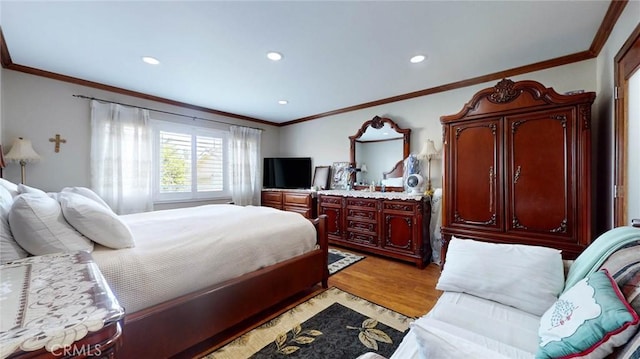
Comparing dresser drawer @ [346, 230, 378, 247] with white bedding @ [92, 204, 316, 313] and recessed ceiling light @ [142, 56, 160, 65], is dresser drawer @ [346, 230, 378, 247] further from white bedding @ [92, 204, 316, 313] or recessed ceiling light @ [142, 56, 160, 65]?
recessed ceiling light @ [142, 56, 160, 65]

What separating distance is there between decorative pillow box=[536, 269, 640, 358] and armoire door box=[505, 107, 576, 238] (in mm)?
1491

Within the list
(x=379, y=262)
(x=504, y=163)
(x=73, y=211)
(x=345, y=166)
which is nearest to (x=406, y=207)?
(x=379, y=262)

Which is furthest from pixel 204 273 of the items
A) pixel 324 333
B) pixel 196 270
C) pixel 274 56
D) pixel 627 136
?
pixel 627 136

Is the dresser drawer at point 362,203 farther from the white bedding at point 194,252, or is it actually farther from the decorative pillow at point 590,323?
the decorative pillow at point 590,323

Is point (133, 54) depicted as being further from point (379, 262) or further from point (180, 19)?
point (379, 262)

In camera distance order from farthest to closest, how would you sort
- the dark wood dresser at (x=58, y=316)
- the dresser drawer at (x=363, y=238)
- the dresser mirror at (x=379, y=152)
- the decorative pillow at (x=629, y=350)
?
the dresser mirror at (x=379, y=152) < the dresser drawer at (x=363, y=238) < the decorative pillow at (x=629, y=350) < the dark wood dresser at (x=58, y=316)

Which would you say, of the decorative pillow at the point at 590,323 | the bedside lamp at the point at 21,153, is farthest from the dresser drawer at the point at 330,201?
the bedside lamp at the point at 21,153

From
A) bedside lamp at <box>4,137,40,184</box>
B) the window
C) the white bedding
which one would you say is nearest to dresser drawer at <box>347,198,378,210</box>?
the white bedding

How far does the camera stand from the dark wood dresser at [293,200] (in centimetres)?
427

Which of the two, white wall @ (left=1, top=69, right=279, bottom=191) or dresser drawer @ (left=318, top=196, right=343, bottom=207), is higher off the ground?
white wall @ (left=1, top=69, right=279, bottom=191)

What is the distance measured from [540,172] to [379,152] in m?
2.06

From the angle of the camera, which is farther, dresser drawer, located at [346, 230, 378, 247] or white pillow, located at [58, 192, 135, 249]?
dresser drawer, located at [346, 230, 378, 247]

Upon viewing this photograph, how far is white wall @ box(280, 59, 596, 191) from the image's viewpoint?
2516 mm

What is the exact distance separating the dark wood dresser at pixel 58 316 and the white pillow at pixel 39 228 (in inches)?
17.8
